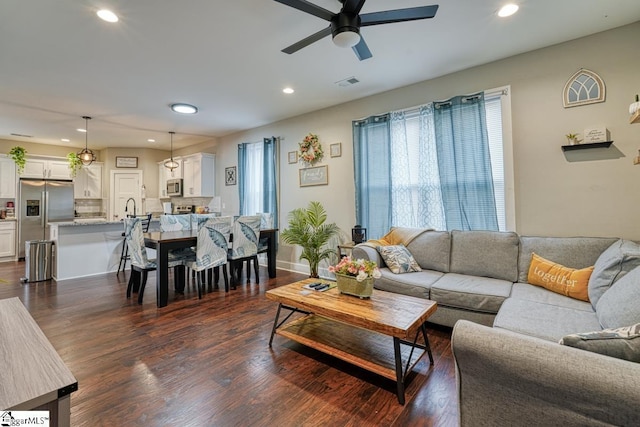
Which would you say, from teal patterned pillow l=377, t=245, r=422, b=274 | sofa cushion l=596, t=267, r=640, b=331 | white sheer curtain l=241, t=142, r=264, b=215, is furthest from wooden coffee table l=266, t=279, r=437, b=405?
white sheer curtain l=241, t=142, r=264, b=215

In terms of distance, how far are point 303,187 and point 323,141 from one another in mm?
884

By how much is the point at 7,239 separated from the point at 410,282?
27.8 feet

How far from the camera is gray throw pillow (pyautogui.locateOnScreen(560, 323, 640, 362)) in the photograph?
99cm

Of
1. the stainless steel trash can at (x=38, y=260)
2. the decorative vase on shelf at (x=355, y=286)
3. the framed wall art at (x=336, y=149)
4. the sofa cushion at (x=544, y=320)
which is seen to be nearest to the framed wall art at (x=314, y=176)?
the framed wall art at (x=336, y=149)

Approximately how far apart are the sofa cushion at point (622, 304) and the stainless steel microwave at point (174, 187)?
752 centimetres

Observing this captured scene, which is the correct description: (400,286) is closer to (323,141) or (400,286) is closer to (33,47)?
(323,141)

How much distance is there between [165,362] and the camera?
2.25 metres

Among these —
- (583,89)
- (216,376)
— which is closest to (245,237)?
(216,376)

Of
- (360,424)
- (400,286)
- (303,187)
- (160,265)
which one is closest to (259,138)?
(303,187)

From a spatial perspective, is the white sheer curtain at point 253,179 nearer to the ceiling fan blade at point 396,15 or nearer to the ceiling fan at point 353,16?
the ceiling fan at point 353,16

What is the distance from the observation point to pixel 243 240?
427 cm

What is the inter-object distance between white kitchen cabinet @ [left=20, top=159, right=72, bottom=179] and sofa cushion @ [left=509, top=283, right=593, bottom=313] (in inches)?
374

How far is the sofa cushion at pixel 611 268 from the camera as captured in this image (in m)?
1.97

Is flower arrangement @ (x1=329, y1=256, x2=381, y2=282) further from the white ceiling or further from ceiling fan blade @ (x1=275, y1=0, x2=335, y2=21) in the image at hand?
the white ceiling
